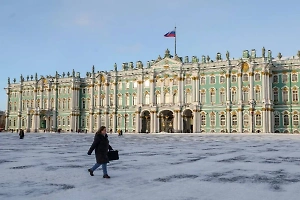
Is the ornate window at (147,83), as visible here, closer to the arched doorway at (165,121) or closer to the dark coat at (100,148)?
the arched doorway at (165,121)

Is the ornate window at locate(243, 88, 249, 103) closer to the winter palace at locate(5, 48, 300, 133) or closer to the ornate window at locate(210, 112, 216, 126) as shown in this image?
the winter palace at locate(5, 48, 300, 133)

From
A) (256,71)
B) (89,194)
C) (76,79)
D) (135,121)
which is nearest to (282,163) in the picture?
(89,194)

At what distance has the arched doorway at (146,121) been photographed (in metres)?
77.5

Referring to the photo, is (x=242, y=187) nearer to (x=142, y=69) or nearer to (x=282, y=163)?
(x=282, y=163)

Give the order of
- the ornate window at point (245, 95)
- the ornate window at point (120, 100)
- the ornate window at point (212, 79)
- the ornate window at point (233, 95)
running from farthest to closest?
the ornate window at point (120, 100) → the ornate window at point (212, 79) → the ornate window at point (233, 95) → the ornate window at point (245, 95)

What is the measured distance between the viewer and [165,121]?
7588 cm

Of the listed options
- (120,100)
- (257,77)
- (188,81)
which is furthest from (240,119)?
(120,100)

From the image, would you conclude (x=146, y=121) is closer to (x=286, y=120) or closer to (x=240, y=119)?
(x=240, y=119)

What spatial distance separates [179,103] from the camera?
7162 cm

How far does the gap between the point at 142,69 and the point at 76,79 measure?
19.7 metres

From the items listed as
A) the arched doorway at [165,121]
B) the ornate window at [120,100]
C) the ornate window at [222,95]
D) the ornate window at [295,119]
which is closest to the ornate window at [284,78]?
the ornate window at [295,119]

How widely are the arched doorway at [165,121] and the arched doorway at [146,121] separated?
376 centimetres

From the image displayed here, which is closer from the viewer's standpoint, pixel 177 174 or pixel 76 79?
pixel 177 174

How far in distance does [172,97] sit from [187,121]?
607 cm
